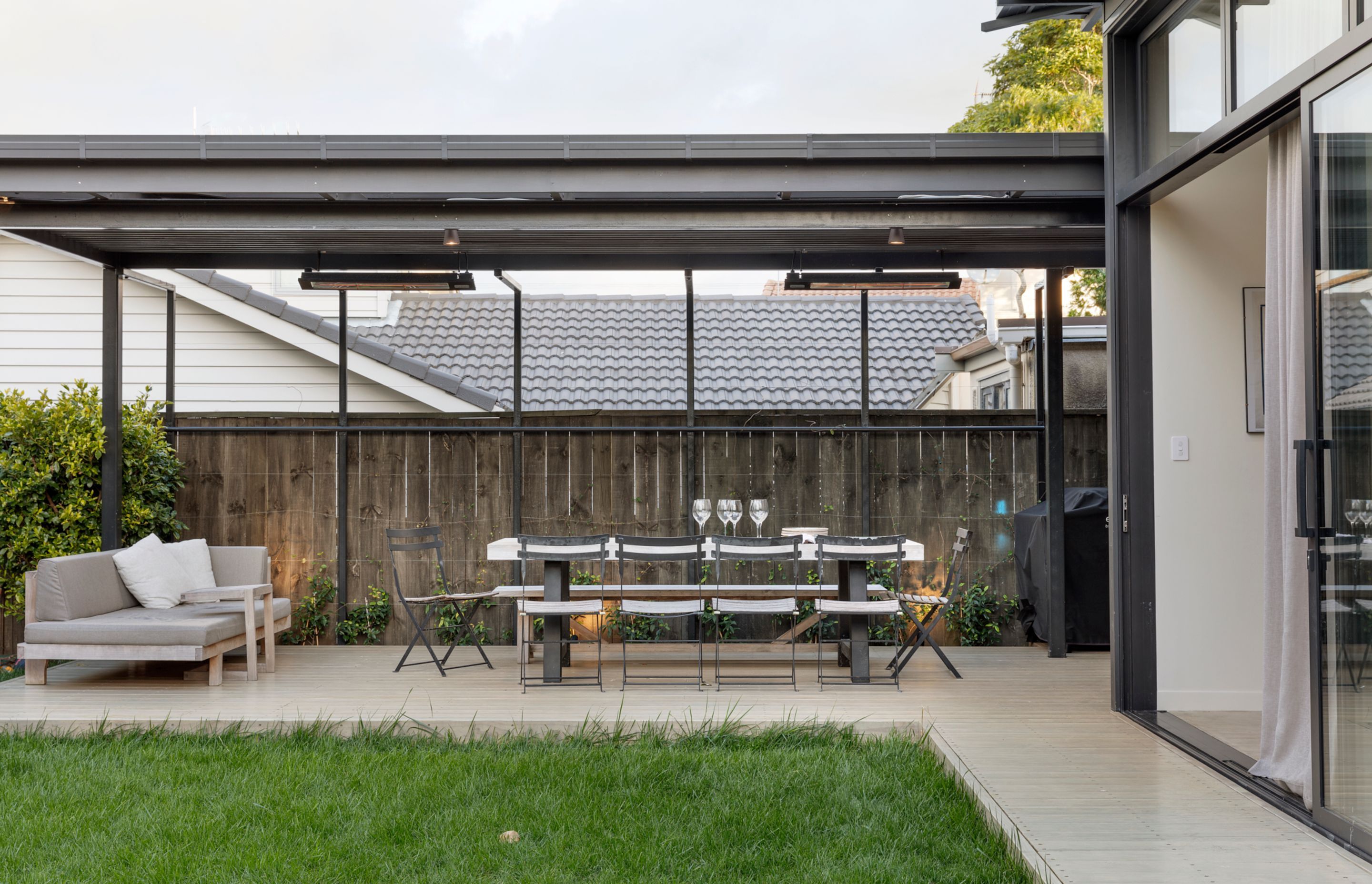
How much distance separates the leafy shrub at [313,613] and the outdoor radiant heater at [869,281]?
4.10 metres

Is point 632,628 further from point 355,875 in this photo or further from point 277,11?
point 277,11

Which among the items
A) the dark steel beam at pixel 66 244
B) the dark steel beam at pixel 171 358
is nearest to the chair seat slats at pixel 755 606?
the dark steel beam at pixel 66 244

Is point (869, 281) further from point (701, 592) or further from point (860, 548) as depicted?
point (701, 592)

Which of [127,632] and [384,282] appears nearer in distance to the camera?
[127,632]

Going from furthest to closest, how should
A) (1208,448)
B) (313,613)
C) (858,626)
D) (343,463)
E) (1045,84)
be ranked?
(1045,84) → (343,463) → (313,613) → (858,626) → (1208,448)

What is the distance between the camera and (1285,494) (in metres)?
3.63

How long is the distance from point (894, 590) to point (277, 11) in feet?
50.1

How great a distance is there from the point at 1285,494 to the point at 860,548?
2531mm

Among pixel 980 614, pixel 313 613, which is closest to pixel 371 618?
pixel 313 613

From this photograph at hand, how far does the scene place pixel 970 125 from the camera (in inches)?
685

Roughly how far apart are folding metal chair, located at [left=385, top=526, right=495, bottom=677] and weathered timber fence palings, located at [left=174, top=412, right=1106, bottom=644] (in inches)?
8.7

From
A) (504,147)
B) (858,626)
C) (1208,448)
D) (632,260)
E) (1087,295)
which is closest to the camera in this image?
(1208,448)

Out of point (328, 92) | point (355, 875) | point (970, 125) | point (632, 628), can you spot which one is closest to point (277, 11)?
point (328, 92)

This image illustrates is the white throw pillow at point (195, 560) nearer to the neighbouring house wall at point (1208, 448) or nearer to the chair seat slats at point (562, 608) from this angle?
the chair seat slats at point (562, 608)
